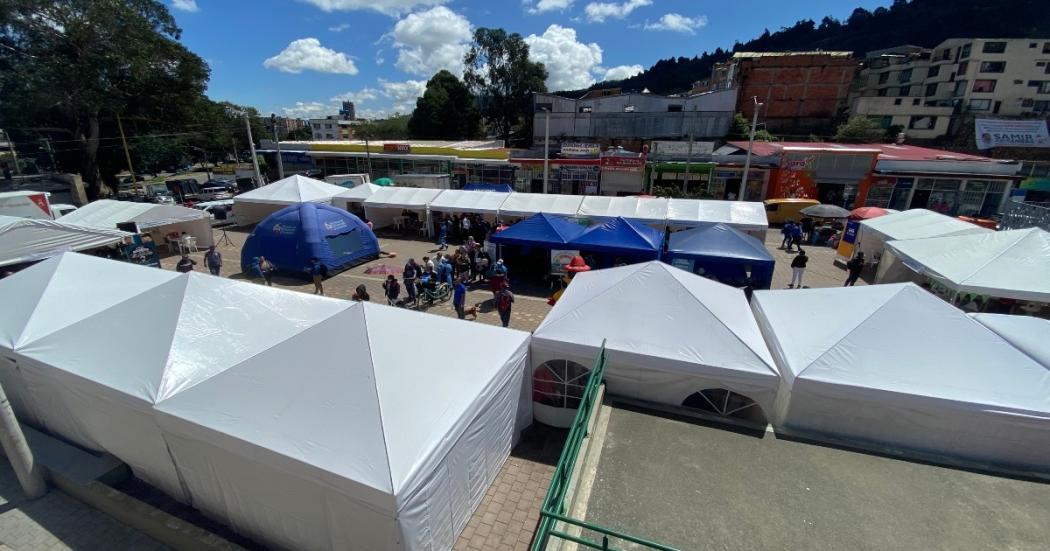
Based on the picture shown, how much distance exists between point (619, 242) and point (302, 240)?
33.5ft

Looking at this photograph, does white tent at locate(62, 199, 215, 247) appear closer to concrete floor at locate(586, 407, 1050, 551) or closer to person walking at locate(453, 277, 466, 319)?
person walking at locate(453, 277, 466, 319)

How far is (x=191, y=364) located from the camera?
206 inches

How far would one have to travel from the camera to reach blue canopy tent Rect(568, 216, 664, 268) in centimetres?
1162

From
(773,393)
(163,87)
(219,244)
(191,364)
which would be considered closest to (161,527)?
(191,364)

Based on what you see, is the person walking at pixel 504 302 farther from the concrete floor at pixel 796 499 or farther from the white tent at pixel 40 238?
the white tent at pixel 40 238

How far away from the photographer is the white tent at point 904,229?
1189cm

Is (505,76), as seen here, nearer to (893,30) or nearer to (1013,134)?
(1013,134)

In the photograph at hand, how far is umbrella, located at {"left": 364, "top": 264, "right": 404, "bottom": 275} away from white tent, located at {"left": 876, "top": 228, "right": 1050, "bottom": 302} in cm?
1496

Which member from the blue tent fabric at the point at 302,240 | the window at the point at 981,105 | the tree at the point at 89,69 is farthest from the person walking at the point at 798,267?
the window at the point at 981,105

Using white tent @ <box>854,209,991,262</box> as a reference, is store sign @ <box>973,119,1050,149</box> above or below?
above

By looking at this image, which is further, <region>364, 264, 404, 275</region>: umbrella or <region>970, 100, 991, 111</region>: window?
<region>970, 100, 991, 111</region>: window

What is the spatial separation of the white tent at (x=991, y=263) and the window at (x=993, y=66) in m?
56.4

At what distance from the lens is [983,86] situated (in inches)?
1751

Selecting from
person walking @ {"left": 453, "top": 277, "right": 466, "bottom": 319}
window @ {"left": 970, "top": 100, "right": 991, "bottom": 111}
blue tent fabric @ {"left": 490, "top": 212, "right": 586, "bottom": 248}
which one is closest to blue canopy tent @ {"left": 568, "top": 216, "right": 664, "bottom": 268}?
blue tent fabric @ {"left": 490, "top": 212, "right": 586, "bottom": 248}
